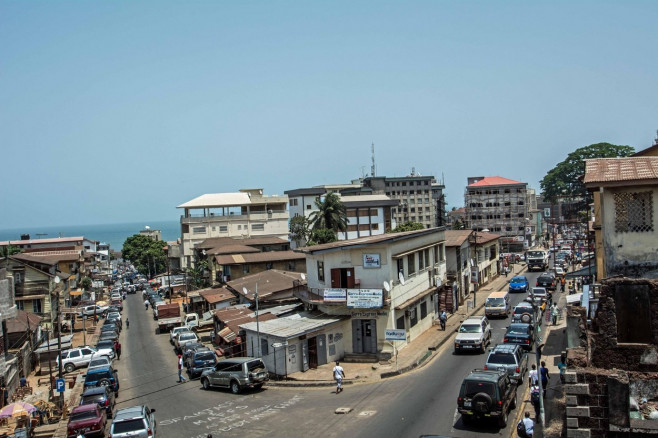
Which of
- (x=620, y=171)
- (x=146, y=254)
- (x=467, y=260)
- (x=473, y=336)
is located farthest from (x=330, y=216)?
(x=146, y=254)

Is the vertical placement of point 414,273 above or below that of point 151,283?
above

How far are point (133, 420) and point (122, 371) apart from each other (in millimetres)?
20303

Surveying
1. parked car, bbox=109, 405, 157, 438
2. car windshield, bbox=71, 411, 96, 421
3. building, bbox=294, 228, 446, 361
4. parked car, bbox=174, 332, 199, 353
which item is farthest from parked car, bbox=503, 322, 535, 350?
parked car, bbox=174, 332, 199, 353

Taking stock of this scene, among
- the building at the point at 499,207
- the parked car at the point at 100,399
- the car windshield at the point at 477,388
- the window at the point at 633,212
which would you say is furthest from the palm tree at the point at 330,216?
the car windshield at the point at 477,388

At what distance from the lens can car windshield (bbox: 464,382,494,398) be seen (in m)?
22.0

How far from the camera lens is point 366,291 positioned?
36250 mm

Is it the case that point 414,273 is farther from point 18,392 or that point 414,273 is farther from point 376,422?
point 18,392

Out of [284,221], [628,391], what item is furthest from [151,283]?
[628,391]

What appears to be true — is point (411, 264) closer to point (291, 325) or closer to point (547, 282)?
point (291, 325)

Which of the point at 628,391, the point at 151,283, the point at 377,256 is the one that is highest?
the point at 377,256

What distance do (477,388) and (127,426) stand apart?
13.8 m

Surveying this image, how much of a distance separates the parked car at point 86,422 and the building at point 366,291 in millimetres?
13125

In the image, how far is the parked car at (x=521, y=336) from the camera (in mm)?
34281

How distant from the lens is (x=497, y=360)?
28.2 m
